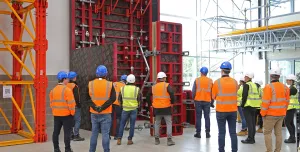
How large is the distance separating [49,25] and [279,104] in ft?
25.0

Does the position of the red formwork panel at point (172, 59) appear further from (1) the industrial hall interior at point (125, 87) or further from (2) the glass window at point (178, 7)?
(2) the glass window at point (178, 7)

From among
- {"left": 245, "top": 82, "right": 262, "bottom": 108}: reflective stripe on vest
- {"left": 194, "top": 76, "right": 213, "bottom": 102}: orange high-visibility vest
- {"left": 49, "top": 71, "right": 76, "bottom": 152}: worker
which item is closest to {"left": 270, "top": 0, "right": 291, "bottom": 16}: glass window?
{"left": 194, "top": 76, "right": 213, "bottom": 102}: orange high-visibility vest

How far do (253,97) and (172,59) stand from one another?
8.11ft

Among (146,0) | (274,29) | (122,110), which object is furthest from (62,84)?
(274,29)

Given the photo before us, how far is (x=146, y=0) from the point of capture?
12.8 m

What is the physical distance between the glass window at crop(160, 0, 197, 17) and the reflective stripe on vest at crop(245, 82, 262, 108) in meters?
7.56

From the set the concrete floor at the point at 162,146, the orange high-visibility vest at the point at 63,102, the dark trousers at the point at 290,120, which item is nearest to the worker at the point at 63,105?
the orange high-visibility vest at the point at 63,102

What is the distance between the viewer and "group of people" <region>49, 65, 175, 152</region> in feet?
19.3

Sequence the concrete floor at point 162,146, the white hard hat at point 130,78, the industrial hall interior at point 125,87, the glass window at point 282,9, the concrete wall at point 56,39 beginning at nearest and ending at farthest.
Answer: the industrial hall interior at point 125,87 < the concrete floor at point 162,146 < the white hard hat at point 130,78 < the concrete wall at point 56,39 < the glass window at point 282,9

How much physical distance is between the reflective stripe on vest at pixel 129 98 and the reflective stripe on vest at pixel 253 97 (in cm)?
265

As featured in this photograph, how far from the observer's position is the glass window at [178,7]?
14.9 metres

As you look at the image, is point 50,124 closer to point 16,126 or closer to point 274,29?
point 16,126

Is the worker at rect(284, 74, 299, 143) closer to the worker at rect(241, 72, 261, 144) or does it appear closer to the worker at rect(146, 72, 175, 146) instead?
the worker at rect(241, 72, 261, 144)

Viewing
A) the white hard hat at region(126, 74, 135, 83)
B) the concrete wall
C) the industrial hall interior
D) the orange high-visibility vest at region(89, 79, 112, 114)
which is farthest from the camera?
the concrete wall
